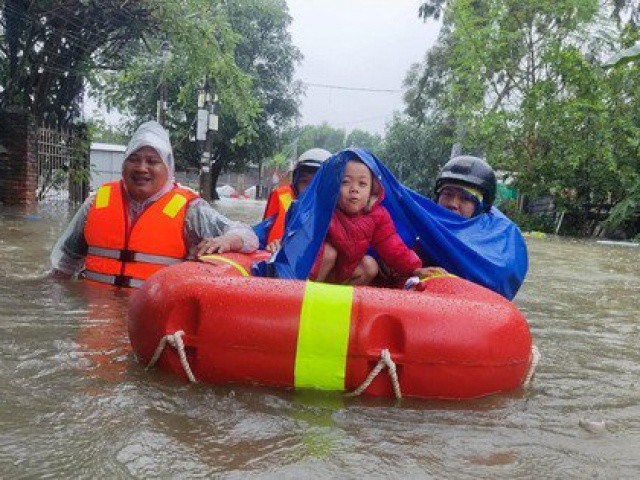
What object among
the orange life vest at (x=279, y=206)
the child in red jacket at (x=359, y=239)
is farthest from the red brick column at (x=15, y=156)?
the child in red jacket at (x=359, y=239)

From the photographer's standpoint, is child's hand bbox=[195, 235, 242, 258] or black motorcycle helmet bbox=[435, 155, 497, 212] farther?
black motorcycle helmet bbox=[435, 155, 497, 212]

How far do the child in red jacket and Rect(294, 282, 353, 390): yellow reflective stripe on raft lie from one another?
35.3 inches

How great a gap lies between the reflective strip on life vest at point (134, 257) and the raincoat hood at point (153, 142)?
1.66 ft

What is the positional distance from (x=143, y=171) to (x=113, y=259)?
566 millimetres

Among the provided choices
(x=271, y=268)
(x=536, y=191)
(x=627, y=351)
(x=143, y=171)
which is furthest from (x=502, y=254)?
(x=536, y=191)

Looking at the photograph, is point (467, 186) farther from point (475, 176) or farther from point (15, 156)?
point (15, 156)

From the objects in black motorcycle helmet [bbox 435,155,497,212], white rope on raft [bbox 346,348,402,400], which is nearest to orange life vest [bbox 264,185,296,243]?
black motorcycle helmet [bbox 435,155,497,212]

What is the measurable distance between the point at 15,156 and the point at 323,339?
1198 centimetres

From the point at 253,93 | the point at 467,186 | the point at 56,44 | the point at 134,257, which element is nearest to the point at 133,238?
the point at 134,257

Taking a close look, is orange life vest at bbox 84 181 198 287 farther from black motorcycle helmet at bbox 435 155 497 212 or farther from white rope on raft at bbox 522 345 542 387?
white rope on raft at bbox 522 345 542 387

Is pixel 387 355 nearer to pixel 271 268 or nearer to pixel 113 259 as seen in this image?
pixel 271 268

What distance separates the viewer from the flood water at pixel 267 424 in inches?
77.2

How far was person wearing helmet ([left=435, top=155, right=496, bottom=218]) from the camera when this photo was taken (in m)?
4.22

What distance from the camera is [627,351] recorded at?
12.8 ft
